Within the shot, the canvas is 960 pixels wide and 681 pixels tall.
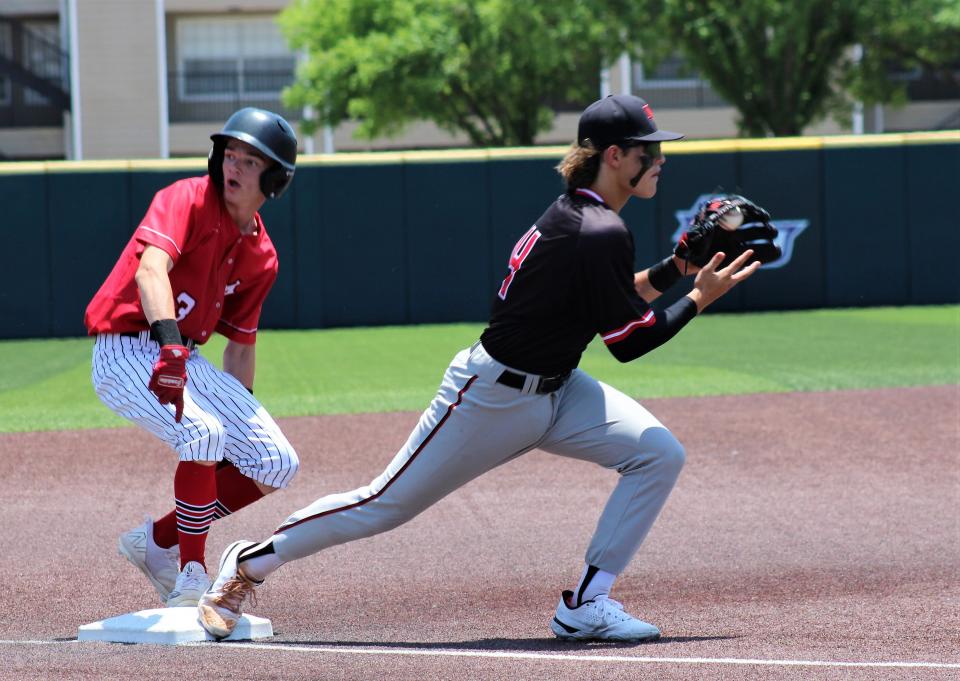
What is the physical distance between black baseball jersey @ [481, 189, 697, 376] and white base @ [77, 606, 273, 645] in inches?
49.1

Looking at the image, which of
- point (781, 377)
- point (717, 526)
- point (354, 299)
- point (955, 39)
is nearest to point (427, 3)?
point (955, 39)

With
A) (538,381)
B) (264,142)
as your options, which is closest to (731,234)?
(538,381)

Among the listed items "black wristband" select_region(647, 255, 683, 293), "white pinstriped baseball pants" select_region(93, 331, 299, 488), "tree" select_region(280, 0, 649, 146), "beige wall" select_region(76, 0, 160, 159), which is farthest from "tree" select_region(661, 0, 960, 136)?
"white pinstriped baseball pants" select_region(93, 331, 299, 488)

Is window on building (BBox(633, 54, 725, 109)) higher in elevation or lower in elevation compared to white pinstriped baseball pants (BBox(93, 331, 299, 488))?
higher

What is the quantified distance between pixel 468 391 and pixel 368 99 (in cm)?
2681

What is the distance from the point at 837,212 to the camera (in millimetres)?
16547

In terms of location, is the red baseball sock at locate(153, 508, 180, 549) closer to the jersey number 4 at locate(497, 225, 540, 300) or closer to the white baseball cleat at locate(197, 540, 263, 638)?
the white baseball cleat at locate(197, 540, 263, 638)

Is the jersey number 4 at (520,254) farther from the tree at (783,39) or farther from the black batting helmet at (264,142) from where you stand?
the tree at (783,39)

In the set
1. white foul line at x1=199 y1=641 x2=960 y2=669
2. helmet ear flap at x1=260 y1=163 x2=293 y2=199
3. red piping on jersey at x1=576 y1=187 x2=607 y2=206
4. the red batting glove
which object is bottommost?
white foul line at x1=199 y1=641 x2=960 y2=669

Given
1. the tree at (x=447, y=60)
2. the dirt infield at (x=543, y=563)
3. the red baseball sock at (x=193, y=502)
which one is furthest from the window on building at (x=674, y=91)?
the red baseball sock at (x=193, y=502)

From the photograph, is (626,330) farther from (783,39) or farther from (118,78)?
(118,78)

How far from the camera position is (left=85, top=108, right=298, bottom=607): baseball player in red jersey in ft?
14.6

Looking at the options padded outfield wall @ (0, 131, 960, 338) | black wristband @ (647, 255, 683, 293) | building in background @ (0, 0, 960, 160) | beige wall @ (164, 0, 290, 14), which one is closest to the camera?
black wristband @ (647, 255, 683, 293)

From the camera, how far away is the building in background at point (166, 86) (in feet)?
116
